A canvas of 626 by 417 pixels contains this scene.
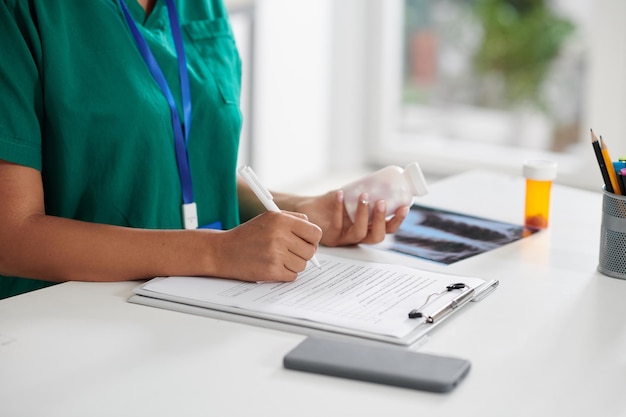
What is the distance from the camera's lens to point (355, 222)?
4.61 ft

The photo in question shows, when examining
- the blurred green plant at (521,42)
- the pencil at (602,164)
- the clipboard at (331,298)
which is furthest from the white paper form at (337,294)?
the blurred green plant at (521,42)

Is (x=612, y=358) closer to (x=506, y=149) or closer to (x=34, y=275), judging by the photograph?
(x=34, y=275)

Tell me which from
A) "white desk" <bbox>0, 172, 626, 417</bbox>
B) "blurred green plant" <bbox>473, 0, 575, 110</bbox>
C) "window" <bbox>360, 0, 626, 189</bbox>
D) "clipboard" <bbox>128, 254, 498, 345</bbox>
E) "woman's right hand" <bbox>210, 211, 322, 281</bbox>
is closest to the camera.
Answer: "white desk" <bbox>0, 172, 626, 417</bbox>

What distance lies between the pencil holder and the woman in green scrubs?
305 mm

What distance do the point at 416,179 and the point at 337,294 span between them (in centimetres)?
29

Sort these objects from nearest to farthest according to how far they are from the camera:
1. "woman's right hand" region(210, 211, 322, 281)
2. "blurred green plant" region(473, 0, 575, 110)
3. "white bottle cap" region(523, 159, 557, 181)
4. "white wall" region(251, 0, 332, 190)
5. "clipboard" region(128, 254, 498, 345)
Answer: "clipboard" region(128, 254, 498, 345) → "woman's right hand" region(210, 211, 322, 281) → "white bottle cap" region(523, 159, 557, 181) → "white wall" region(251, 0, 332, 190) → "blurred green plant" region(473, 0, 575, 110)

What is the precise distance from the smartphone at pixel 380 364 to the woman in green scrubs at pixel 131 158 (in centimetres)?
23

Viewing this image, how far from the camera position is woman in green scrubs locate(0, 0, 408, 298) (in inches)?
48.9

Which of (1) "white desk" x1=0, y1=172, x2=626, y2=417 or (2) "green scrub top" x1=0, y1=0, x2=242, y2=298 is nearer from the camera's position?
(1) "white desk" x1=0, y1=172, x2=626, y2=417

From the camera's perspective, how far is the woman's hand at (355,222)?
1.40m

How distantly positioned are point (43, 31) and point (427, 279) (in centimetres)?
66

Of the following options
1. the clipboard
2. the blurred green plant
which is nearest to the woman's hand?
the clipboard

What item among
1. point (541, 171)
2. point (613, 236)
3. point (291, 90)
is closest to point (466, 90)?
point (291, 90)

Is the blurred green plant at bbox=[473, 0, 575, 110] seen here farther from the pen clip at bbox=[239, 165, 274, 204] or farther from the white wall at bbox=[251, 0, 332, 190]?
the pen clip at bbox=[239, 165, 274, 204]
